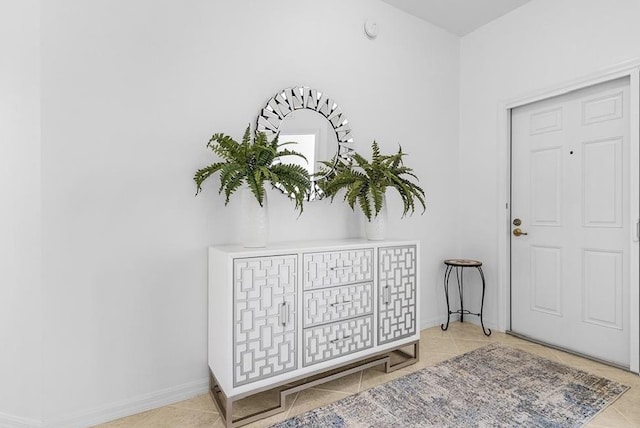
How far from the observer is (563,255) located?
2846 millimetres

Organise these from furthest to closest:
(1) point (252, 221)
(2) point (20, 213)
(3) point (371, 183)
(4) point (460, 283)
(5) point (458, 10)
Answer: (4) point (460, 283) < (5) point (458, 10) < (3) point (371, 183) < (1) point (252, 221) < (2) point (20, 213)

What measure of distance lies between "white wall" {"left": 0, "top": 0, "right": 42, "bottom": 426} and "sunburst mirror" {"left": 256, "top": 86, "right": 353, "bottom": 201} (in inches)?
47.9

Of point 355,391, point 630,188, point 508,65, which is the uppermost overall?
point 508,65

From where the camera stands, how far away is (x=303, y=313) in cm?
205

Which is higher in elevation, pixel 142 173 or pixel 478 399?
pixel 142 173

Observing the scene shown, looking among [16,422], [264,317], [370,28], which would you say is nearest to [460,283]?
[264,317]

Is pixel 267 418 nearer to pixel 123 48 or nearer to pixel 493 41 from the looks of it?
pixel 123 48

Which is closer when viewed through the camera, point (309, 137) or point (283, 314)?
point (283, 314)

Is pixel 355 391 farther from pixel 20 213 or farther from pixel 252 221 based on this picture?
pixel 20 213

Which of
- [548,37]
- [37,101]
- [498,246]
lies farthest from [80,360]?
[548,37]

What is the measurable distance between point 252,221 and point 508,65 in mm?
2806

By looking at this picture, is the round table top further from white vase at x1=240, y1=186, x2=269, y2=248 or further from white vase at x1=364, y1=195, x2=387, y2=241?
white vase at x1=240, y1=186, x2=269, y2=248

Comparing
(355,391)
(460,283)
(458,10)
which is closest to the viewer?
(355,391)

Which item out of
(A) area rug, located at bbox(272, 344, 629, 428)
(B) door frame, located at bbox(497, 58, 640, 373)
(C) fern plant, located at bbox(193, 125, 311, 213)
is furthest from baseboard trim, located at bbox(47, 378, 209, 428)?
(B) door frame, located at bbox(497, 58, 640, 373)
